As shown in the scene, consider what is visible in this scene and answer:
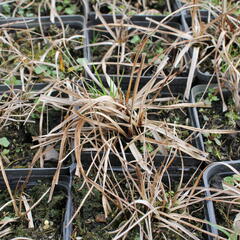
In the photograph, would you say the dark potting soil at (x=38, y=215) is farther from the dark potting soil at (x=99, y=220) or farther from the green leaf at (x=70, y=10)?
the green leaf at (x=70, y=10)

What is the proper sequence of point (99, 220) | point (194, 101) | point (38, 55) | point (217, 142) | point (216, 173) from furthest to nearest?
point (38, 55) → point (194, 101) → point (217, 142) → point (216, 173) → point (99, 220)

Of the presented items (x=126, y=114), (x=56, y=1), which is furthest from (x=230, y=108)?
(x=56, y=1)

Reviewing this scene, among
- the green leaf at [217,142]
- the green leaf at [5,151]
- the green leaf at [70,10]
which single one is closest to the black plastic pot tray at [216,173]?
the green leaf at [217,142]

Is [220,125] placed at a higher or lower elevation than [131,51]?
lower

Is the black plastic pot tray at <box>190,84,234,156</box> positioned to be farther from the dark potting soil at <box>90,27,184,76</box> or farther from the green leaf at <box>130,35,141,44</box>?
the green leaf at <box>130,35,141,44</box>

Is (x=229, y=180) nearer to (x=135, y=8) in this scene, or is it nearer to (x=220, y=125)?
(x=220, y=125)

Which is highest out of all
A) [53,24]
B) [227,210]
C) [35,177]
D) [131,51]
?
[53,24]

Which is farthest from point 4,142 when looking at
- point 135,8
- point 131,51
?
point 135,8
